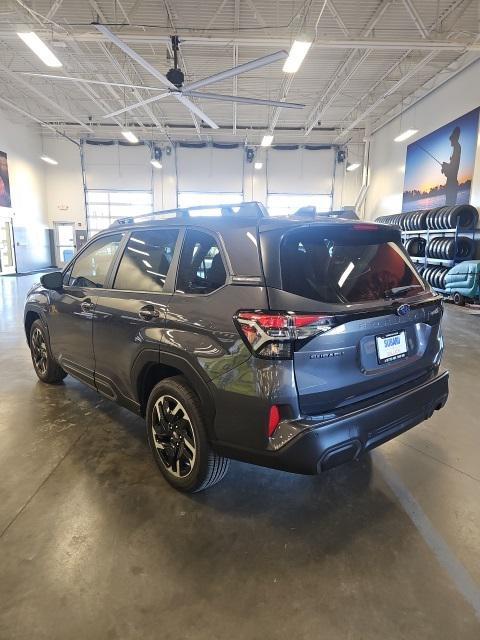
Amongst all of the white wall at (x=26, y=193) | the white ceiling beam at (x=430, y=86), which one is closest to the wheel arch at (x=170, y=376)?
the white ceiling beam at (x=430, y=86)

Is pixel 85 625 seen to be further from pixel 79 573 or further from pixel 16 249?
pixel 16 249

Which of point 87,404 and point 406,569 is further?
point 87,404

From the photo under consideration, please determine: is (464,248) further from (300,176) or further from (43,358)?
(300,176)

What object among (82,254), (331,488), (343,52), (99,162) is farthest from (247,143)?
(331,488)

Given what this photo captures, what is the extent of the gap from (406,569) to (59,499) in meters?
1.72

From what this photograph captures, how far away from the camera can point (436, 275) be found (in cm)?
994

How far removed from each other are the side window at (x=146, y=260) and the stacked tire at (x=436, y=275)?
8927 millimetres

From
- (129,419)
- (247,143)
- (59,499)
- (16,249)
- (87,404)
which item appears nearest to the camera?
(59,499)

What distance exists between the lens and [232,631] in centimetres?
136

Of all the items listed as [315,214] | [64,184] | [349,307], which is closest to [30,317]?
[315,214]

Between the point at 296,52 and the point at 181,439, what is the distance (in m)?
6.82

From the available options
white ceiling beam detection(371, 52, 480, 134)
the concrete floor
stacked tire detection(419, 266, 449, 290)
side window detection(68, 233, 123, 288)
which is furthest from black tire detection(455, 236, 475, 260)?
side window detection(68, 233, 123, 288)

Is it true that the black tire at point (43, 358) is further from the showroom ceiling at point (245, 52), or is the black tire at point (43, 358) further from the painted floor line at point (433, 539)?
the showroom ceiling at point (245, 52)

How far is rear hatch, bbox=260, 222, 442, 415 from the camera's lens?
1.60 meters
